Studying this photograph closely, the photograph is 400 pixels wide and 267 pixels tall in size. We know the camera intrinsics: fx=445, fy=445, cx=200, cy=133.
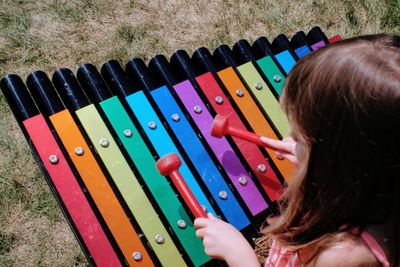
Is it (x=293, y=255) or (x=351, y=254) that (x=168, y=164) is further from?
(x=351, y=254)

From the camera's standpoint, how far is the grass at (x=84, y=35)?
84.0 inches

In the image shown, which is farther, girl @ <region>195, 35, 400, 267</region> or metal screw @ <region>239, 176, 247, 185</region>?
metal screw @ <region>239, 176, 247, 185</region>

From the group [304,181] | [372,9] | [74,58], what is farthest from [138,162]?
[372,9]

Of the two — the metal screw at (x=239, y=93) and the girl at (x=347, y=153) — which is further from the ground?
the metal screw at (x=239, y=93)

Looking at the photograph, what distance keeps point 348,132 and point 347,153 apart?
6 centimetres

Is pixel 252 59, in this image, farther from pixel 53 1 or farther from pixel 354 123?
pixel 53 1

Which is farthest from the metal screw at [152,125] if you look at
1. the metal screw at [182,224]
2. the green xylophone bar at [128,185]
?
the metal screw at [182,224]

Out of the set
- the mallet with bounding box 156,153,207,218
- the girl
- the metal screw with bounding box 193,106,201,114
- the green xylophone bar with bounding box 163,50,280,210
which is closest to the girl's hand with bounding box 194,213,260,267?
the mallet with bounding box 156,153,207,218

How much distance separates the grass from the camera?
2.13 metres

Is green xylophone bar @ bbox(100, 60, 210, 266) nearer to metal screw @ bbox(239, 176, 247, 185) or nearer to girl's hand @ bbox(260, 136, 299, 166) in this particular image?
metal screw @ bbox(239, 176, 247, 185)

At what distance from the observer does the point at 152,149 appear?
177 cm

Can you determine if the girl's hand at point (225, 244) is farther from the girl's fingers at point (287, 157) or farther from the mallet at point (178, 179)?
the girl's fingers at point (287, 157)

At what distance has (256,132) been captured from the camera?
74.0 inches

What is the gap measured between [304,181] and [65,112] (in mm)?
976
